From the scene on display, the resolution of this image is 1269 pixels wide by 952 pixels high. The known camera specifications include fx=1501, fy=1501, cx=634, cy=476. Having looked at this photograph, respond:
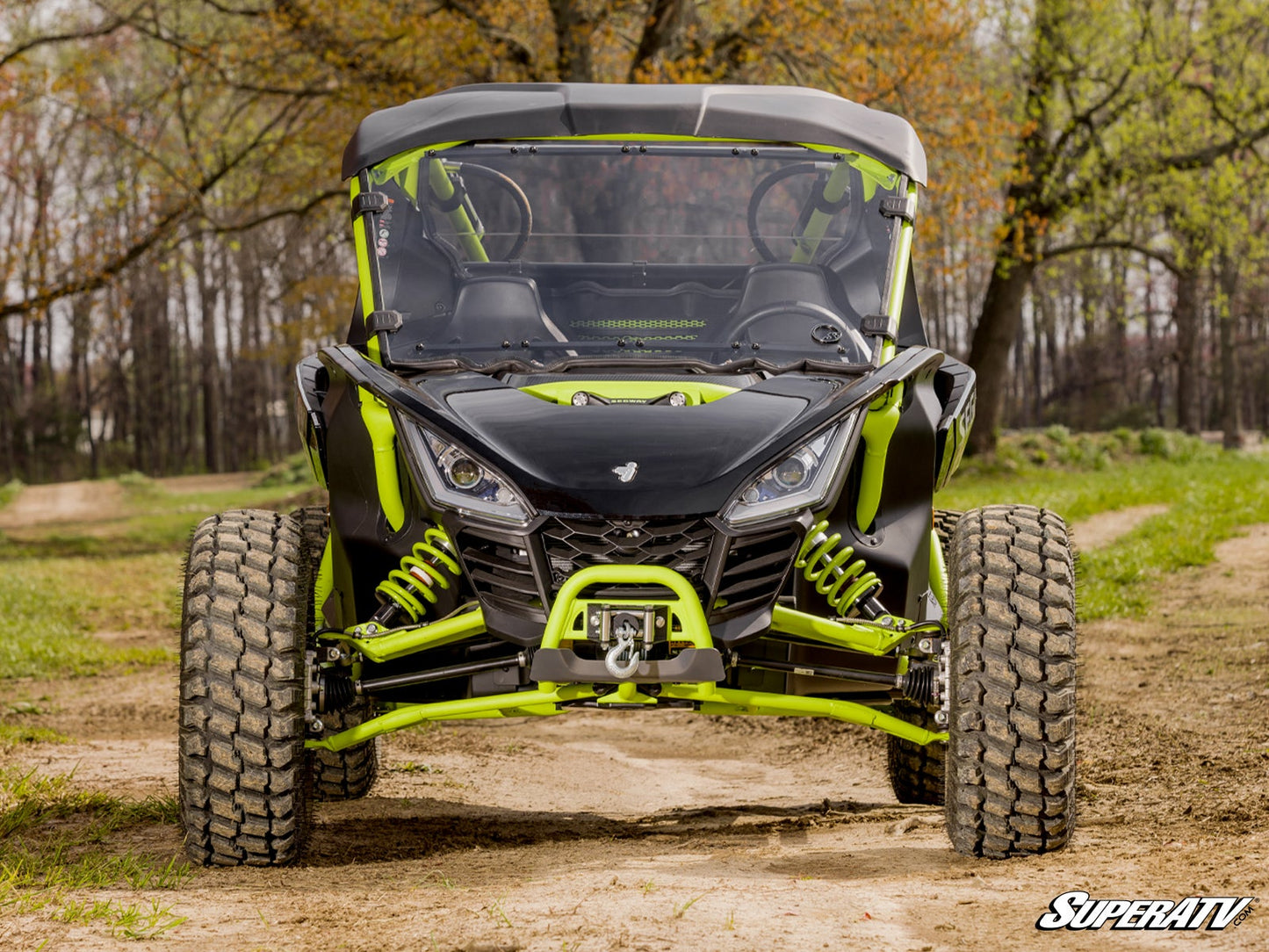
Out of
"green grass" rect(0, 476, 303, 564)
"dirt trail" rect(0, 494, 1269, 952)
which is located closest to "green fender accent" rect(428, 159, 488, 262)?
"dirt trail" rect(0, 494, 1269, 952)

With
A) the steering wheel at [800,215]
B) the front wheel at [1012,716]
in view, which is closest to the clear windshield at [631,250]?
the steering wheel at [800,215]

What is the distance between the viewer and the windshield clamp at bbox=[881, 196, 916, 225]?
5.96 metres

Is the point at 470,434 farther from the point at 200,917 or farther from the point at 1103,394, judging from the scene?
the point at 1103,394

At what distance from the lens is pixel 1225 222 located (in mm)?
27922

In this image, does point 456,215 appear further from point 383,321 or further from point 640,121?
point 640,121

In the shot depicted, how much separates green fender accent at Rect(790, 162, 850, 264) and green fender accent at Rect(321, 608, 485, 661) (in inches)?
84.9

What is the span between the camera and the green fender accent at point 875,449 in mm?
5047

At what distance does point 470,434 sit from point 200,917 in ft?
5.40

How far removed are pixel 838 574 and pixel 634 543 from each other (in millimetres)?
768

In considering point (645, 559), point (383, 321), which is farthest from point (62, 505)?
point (645, 559)

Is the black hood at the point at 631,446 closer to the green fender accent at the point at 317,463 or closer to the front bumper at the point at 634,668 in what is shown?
the front bumper at the point at 634,668

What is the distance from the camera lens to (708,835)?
5750mm

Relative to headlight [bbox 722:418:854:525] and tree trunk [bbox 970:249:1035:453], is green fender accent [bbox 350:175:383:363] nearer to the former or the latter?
headlight [bbox 722:418:854:525]

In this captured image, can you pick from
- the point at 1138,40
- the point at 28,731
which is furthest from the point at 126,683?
the point at 1138,40
